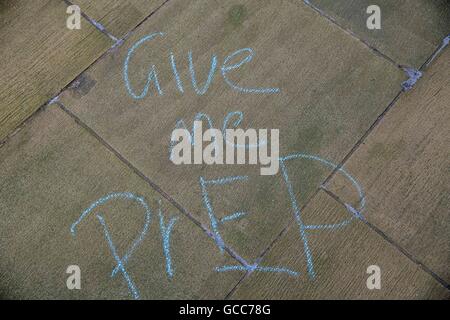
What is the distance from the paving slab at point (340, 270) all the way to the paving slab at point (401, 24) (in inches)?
77.8

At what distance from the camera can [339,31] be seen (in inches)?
230

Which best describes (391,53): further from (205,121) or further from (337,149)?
(205,121)

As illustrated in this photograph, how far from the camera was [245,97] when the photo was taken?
545cm

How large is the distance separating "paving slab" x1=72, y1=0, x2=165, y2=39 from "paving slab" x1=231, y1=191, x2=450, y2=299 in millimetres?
2760

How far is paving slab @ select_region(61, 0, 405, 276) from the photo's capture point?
4.98 meters

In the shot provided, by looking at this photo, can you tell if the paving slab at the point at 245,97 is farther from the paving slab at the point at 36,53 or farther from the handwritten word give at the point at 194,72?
the paving slab at the point at 36,53

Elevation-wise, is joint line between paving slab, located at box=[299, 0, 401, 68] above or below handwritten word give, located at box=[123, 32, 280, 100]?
above

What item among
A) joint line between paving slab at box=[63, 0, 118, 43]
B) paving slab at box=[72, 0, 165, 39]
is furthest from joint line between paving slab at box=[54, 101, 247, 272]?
paving slab at box=[72, 0, 165, 39]

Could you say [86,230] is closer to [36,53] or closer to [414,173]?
[36,53]

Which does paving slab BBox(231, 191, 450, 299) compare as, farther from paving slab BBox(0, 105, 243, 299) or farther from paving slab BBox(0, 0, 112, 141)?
paving slab BBox(0, 0, 112, 141)

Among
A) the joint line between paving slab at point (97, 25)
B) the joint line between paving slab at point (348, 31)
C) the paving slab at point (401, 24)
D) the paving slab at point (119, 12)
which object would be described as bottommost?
the joint line between paving slab at point (97, 25)
